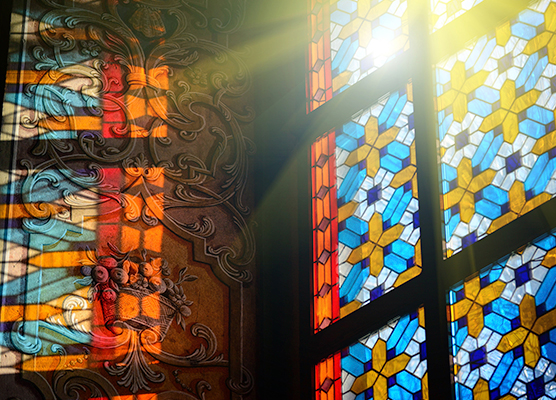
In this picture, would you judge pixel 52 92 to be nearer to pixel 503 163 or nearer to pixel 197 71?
pixel 197 71

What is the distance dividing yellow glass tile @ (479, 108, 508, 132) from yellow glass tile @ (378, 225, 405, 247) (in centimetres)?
48

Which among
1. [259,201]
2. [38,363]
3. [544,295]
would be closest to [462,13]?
[544,295]

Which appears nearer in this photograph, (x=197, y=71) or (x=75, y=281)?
(x=75, y=281)

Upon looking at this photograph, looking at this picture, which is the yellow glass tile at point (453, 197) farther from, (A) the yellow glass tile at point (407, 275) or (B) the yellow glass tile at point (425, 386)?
(B) the yellow glass tile at point (425, 386)

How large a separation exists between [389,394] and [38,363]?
138 centimetres

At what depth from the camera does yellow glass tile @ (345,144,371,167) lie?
2424mm

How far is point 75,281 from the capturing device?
2.43 metres

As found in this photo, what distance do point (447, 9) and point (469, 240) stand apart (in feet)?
2.89

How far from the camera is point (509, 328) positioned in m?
1.73

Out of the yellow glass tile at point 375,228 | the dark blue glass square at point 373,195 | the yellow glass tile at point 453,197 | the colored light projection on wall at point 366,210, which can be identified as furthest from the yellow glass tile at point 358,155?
the yellow glass tile at point 453,197

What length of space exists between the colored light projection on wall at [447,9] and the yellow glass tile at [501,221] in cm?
77

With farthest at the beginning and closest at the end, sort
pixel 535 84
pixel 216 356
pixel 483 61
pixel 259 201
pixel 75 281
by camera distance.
Result: 1. pixel 259 201
2. pixel 216 356
3. pixel 75 281
4. pixel 483 61
5. pixel 535 84

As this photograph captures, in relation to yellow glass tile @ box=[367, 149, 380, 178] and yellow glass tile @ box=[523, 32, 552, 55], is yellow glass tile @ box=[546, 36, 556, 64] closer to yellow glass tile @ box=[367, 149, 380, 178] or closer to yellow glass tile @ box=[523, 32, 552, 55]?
yellow glass tile @ box=[523, 32, 552, 55]

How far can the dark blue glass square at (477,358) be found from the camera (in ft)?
5.85
